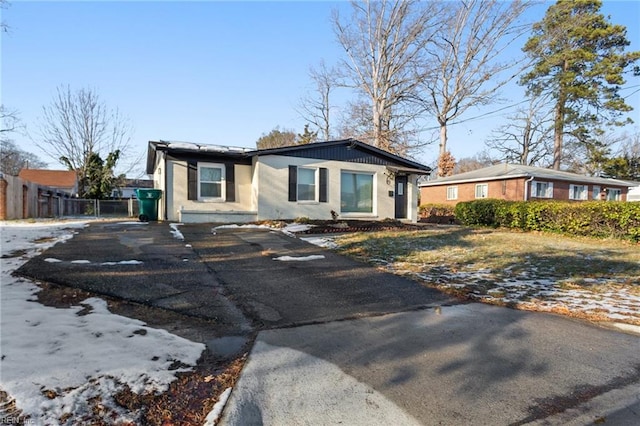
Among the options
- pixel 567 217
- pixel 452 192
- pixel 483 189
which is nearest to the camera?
pixel 567 217

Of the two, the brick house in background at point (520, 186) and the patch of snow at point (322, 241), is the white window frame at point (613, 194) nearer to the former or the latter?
the brick house in background at point (520, 186)

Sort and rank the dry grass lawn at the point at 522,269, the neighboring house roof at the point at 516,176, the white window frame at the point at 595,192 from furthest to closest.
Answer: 1. the white window frame at the point at 595,192
2. the neighboring house roof at the point at 516,176
3. the dry grass lawn at the point at 522,269

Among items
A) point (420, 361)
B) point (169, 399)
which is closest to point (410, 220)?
point (420, 361)

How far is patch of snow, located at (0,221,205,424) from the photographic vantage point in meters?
2.01

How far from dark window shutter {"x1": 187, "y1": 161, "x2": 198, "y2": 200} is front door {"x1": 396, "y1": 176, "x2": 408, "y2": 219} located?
8.97 m

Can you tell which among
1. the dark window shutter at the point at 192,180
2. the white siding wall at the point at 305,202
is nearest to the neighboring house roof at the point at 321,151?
the white siding wall at the point at 305,202

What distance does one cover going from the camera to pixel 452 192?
2862 cm

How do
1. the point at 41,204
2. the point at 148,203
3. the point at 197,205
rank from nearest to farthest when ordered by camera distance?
the point at 148,203, the point at 197,205, the point at 41,204

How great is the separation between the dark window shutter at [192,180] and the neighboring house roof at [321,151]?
1.77ft

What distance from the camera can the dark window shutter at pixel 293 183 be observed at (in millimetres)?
13492

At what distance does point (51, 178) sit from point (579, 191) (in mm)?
53021

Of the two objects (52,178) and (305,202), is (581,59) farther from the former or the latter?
(52,178)

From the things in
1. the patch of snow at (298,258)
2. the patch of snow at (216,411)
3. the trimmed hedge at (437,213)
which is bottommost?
the patch of snow at (216,411)

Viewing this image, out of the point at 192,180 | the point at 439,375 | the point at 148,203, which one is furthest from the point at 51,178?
the point at 439,375
